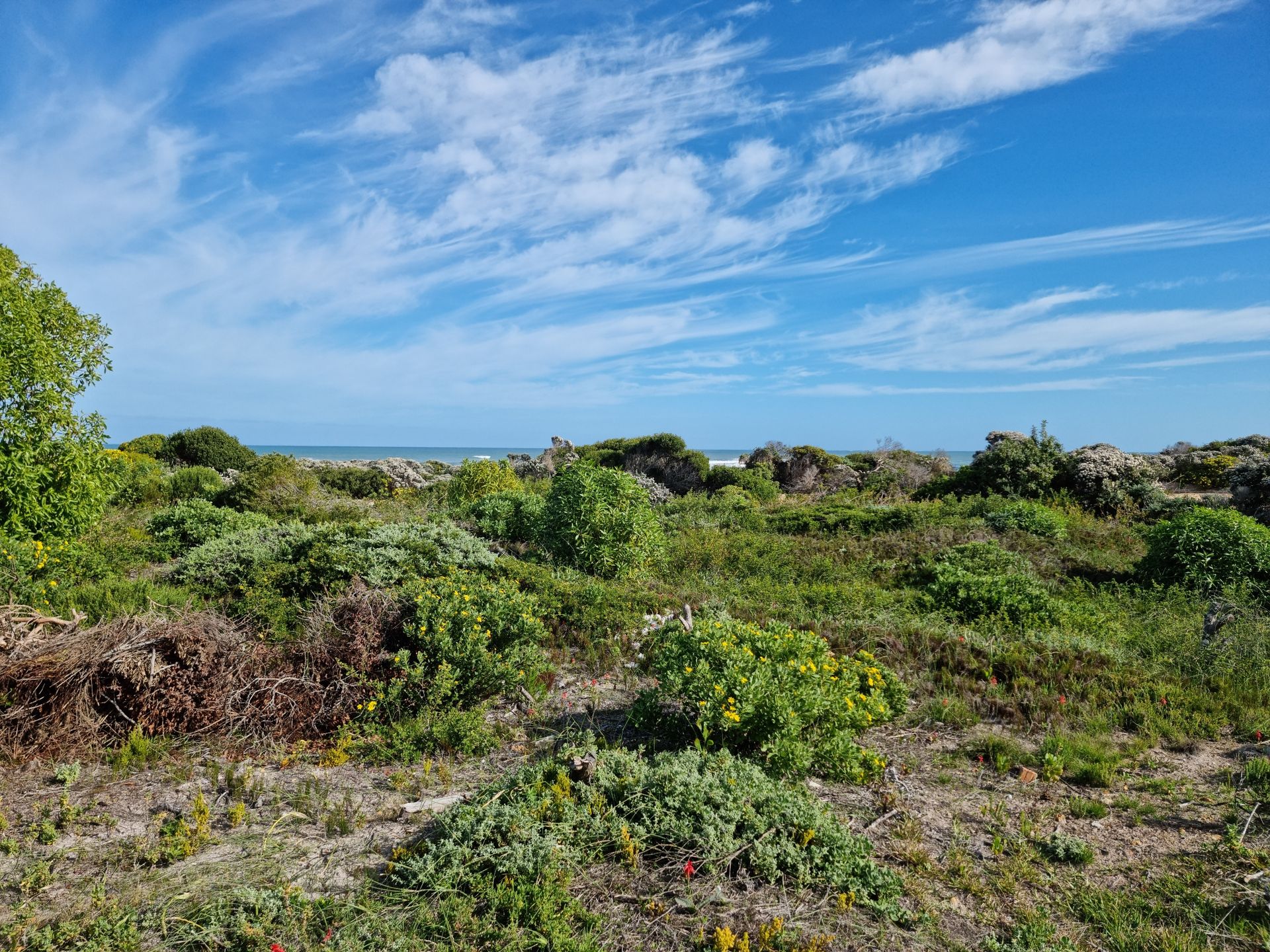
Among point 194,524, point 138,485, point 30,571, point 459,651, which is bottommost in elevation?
point 459,651

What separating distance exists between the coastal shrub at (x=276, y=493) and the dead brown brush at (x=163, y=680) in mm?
7969

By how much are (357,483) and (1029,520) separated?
16046 millimetres

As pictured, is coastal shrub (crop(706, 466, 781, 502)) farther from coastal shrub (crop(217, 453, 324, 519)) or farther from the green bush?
the green bush

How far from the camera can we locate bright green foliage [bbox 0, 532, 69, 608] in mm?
6445

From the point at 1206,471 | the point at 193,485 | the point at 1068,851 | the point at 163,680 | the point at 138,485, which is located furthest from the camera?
the point at 1206,471

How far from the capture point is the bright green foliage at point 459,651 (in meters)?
5.46

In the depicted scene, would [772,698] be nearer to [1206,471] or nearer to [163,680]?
[163,680]

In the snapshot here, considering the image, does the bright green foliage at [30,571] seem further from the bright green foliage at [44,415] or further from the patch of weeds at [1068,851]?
the patch of weeds at [1068,851]

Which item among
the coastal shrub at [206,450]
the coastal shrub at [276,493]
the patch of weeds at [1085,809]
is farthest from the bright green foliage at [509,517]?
the coastal shrub at [206,450]

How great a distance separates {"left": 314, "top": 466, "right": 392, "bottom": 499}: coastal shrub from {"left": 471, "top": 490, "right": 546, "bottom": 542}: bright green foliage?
25.0 ft

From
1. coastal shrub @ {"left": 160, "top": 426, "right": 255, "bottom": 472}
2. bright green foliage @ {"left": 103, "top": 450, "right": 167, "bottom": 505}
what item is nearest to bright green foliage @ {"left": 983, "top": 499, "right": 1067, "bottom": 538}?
bright green foliage @ {"left": 103, "top": 450, "right": 167, "bottom": 505}

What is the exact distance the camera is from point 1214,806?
170 inches

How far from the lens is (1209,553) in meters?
8.99

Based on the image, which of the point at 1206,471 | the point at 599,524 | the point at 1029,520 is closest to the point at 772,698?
the point at 599,524
